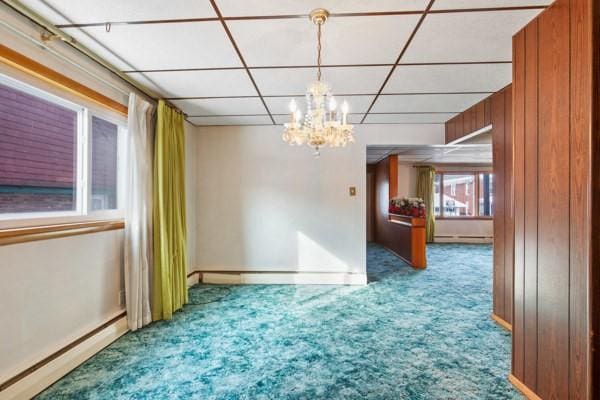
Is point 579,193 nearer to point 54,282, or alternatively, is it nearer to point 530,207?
point 530,207

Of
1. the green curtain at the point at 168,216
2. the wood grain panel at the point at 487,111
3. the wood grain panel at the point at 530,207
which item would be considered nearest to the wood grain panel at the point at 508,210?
the wood grain panel at the point at 487,111

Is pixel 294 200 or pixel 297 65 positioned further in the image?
pixel 294 200

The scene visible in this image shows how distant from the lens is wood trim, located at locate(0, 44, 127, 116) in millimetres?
1674

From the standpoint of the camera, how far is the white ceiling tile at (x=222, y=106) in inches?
126

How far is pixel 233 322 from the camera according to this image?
2.87 meters

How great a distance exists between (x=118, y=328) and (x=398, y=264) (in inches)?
181

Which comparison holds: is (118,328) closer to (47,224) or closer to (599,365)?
(47,224)

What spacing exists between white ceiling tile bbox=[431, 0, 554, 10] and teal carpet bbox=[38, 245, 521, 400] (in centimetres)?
243

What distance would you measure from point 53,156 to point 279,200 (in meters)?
2.68

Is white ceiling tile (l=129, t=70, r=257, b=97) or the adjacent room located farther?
white ceiling tile (l=129, t=70, r=257, b=97)

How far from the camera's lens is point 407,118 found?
3.91 m

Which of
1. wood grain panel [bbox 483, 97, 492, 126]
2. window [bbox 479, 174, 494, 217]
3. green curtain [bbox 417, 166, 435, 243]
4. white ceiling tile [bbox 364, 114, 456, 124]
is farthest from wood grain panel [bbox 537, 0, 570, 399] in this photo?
window [bbox 479, 174, 494, 217]

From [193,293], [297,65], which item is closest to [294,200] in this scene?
[193,293]

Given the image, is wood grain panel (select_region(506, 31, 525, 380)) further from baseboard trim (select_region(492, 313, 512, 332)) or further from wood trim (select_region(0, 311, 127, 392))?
wood trim (select_region(0, 311, 127, 392))
